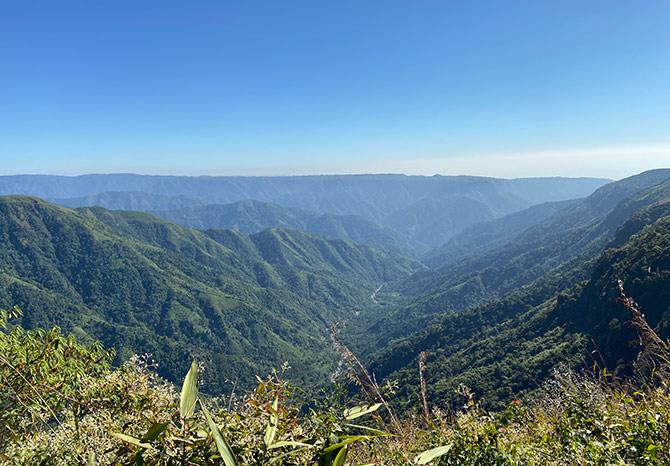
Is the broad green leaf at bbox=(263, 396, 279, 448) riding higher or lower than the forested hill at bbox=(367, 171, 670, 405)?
higher

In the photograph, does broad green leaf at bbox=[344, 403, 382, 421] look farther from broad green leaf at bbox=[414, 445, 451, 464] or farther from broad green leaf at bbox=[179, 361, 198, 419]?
broad green leaf at bbox=[179, 361, 198, 419]

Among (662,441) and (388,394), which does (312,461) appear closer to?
(388,394)

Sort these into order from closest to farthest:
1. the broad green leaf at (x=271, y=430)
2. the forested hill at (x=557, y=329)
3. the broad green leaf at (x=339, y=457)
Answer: the broad green leaf at (x=339, y=457)
the broad green leaf at (x=271, y=430)
the forested hill at (x=557, y=329)

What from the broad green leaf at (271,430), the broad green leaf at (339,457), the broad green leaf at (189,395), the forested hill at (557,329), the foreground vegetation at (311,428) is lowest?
the forested hill at (557,329)

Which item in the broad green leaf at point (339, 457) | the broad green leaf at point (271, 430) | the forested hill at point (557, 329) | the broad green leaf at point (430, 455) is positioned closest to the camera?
the broad green leaf at point (339, 457)

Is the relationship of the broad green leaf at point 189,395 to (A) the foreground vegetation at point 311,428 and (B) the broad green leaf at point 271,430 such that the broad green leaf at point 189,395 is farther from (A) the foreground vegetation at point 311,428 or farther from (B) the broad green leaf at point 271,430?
(B) the broad green leaf at point 271,430

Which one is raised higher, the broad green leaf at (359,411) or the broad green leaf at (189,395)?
the broad green leaf at (189,395)

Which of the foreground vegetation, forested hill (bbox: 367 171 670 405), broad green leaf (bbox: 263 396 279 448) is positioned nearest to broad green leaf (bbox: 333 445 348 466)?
the foreground vegetation

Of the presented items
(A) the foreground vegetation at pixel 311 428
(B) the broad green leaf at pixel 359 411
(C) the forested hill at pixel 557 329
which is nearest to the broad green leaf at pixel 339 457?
(A) the foreground vegetation at pixel 311 428
